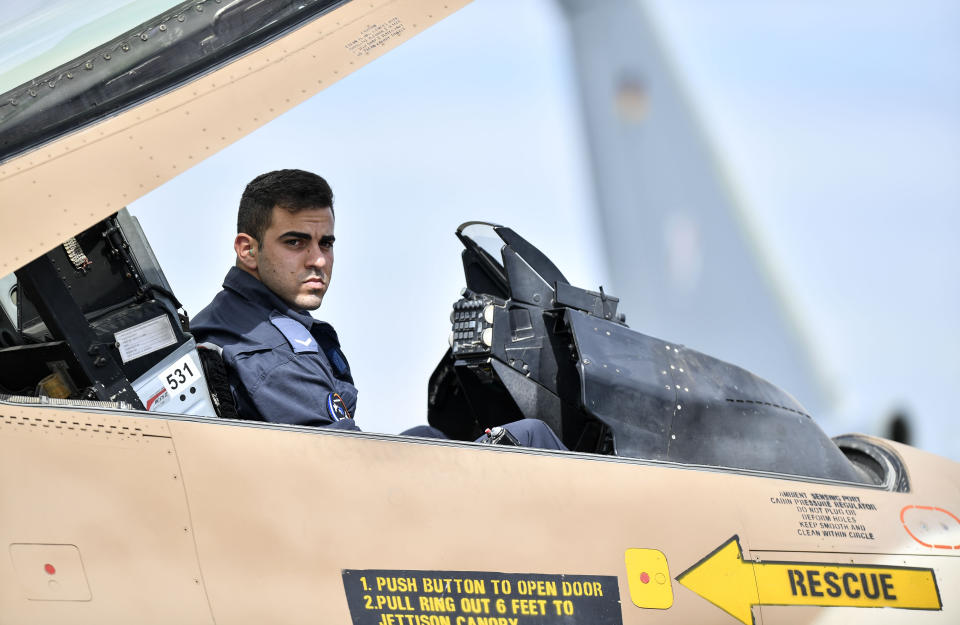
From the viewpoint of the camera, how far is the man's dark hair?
2094 millimetres

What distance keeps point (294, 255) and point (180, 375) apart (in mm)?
422

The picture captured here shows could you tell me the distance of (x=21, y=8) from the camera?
5.88 feet

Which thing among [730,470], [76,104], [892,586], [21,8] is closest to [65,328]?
[76,104]

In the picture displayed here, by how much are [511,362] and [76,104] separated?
1165 mm

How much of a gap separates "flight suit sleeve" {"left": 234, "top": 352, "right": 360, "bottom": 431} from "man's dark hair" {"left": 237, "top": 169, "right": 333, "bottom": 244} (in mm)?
364

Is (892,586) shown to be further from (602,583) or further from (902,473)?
(602,583)

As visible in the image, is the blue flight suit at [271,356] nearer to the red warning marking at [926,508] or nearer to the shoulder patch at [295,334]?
the shoulder patch at [295,334]

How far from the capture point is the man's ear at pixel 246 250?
2.12 m

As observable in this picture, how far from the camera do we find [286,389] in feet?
6.07

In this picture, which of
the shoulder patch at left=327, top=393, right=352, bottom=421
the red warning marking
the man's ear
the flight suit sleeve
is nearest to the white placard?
the flight suit sleeve

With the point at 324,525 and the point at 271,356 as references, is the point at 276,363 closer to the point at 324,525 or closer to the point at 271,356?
the point at 271,356

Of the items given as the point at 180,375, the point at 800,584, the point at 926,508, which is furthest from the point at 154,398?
the point at 926,508

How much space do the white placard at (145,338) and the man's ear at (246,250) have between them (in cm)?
27

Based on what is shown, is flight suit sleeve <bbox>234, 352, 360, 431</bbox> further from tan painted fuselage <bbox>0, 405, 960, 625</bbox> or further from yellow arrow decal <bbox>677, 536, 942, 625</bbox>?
yellow arrow decal <bbox>677, 536, 942, 625</bbox>
